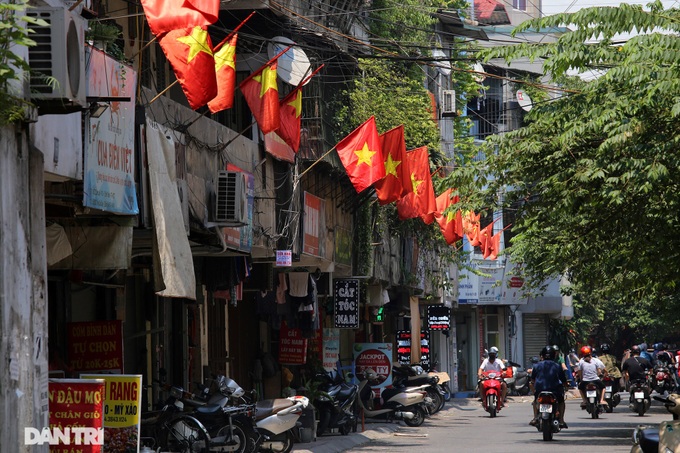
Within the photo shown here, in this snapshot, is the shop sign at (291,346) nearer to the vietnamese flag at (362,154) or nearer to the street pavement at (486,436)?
the street pavement at (486,436)

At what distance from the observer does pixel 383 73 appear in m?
25.5

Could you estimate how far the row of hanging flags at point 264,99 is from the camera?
1246cm

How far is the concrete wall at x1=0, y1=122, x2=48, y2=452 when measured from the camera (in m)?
8.90

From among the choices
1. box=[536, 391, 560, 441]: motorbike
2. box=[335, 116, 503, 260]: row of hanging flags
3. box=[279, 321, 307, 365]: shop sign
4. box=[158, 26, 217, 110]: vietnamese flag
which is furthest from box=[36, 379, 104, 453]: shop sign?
box=[279, 321, 307, 365]: shop sign

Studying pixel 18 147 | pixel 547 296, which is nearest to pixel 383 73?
pixel 18 147

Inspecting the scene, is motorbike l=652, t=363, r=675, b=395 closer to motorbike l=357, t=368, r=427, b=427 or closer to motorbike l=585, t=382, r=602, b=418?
motorbike l=585, t=382, r=602, b=418

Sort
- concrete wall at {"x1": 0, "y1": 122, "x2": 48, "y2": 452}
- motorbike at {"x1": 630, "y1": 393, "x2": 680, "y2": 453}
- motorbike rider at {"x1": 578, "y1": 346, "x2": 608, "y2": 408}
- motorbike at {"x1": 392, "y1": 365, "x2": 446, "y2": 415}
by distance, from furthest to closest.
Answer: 1. motorbike at {"x1": 392, "y1": 365, "x2": 446, "y2": 415}
2. motorbike rider at {"x1": 578, "y1": 346, "x2": 608, "y2": 408}
3. motorbike at {"x1": 630, "y1": 393, "x2": 680, "y2": 453}
4. concrete wall at {"x1": 0, "y1": 122, "x2": 48, "y2": 452}

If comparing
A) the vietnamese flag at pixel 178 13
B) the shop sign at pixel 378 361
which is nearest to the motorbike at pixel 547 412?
the shop sign at pixel 378 361

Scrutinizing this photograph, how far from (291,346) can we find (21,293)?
14.4 m

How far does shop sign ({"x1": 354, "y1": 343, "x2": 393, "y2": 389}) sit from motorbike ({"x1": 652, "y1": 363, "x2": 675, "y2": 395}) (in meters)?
8.21

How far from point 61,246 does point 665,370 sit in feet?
74.4

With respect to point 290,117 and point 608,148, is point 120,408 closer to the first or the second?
point 608,148

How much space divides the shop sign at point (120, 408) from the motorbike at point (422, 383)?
16919 millimetres

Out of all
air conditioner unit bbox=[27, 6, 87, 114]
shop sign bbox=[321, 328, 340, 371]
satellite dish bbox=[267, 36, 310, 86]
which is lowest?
shop sign bbox=[321, 328, 340, 371]
